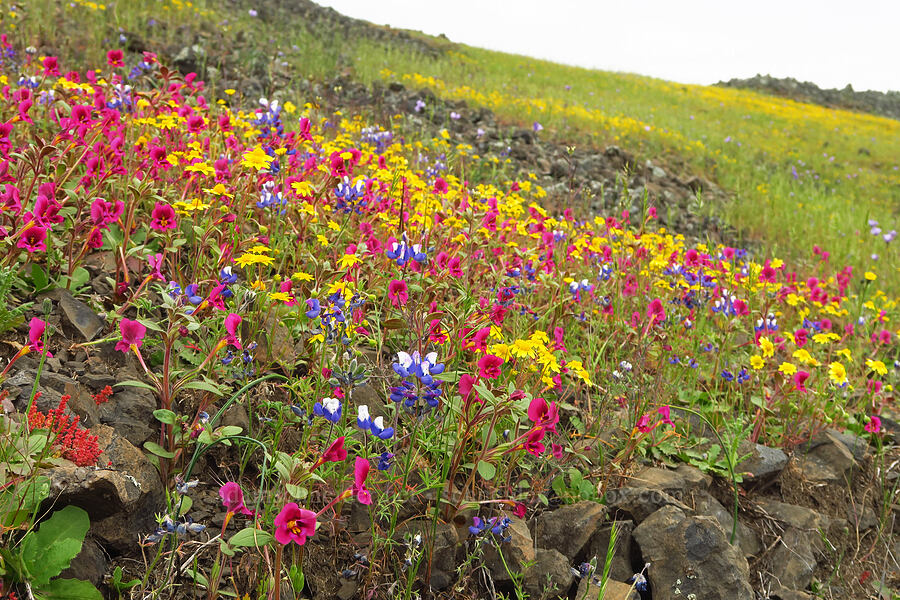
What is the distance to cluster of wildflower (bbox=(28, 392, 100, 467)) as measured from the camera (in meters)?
1.50

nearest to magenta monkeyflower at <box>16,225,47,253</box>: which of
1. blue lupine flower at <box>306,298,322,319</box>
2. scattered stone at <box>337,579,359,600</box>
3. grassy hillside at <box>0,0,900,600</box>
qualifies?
grassy hillside at <box>0,0,900,600</box>

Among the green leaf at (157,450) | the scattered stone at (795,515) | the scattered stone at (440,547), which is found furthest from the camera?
the scattered stone at (795,515)

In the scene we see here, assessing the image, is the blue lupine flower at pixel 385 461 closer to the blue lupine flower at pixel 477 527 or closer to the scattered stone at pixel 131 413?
the blue lupine flower at pixel 477 527

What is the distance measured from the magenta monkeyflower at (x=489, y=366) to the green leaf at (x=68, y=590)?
116cm

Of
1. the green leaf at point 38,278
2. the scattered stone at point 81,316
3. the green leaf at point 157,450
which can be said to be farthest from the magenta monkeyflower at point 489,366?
the green leaf at point 38,278

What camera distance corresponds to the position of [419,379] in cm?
164

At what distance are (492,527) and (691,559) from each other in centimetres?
79

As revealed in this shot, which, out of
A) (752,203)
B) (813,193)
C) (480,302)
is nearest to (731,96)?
(813,193)

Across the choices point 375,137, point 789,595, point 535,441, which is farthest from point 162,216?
point 789,595

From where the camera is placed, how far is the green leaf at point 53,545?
51.7 inches

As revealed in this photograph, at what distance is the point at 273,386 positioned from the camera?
2182 millimetres

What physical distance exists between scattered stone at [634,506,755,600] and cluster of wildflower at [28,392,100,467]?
1.79 m

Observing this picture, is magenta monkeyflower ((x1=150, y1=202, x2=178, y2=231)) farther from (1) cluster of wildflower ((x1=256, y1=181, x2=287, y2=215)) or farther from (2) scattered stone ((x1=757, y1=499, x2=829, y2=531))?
(2) scattered stone ((x1=757, y1=499, x2=829, y2=531))

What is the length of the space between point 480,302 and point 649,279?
5.88 feet
